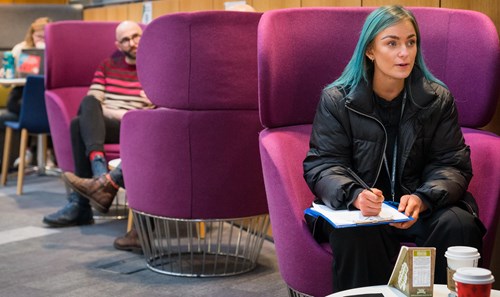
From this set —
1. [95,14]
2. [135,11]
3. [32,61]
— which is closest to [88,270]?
[32,61]

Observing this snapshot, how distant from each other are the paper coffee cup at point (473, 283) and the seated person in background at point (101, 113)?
124 inches

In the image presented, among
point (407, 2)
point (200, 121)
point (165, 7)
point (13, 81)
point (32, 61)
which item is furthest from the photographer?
point (32, 61)

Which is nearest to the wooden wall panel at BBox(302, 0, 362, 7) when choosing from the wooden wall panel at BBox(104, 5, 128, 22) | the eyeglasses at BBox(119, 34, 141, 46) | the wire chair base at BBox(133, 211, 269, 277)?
the eyeglasses at BBox(119, 34, 141, 46)

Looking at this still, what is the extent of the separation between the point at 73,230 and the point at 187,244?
808mm

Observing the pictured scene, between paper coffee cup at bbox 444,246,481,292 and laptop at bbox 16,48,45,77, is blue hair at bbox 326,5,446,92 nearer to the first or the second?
paper coffee cup at bbox 444,246,481,292

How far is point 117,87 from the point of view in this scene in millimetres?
5234

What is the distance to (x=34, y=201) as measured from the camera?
595 cm

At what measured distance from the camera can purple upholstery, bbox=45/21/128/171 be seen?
523 centimetres

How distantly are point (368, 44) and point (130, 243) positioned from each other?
2076mm

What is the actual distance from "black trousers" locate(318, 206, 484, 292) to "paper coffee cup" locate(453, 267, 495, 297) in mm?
651

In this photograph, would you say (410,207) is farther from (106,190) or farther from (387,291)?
(106,190)

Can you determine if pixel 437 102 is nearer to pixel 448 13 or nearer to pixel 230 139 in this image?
pixel 448 13

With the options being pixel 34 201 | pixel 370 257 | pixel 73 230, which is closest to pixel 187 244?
pixel 73 230

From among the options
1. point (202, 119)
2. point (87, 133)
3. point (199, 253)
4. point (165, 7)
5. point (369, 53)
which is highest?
point (165, 7)
